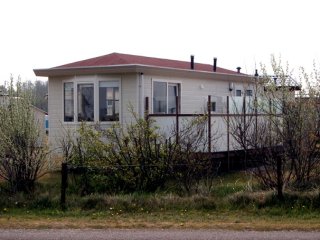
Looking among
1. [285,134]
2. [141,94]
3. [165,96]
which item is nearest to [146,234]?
[285,134]

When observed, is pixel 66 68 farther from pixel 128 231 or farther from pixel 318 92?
pixel 128 231

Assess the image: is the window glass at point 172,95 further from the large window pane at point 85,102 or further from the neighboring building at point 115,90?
the large window pane at point 85,102

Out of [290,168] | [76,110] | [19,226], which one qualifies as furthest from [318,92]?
[76,110]

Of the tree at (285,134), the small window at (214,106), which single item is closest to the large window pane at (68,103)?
the small window at (214,106)

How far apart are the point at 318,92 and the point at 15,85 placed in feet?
22.7

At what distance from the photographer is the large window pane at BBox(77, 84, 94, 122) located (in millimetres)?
17734

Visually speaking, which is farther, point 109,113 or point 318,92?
point 109,113

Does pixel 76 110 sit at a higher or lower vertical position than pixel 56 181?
higher

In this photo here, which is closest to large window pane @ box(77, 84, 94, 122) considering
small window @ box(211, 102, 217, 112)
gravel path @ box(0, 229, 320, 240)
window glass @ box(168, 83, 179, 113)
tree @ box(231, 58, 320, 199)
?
window glass @ box(168, 83, 179, 113)

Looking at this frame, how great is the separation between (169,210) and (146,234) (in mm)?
2108

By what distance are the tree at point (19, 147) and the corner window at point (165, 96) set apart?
5.05 m

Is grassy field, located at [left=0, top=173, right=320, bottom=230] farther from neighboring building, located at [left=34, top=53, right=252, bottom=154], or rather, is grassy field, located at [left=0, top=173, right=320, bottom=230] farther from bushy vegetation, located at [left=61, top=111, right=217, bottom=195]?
neighboring building, located at [left=34, top=53, right=252, bottom=154]

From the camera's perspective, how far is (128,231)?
944 cm

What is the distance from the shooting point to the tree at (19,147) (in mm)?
12891
